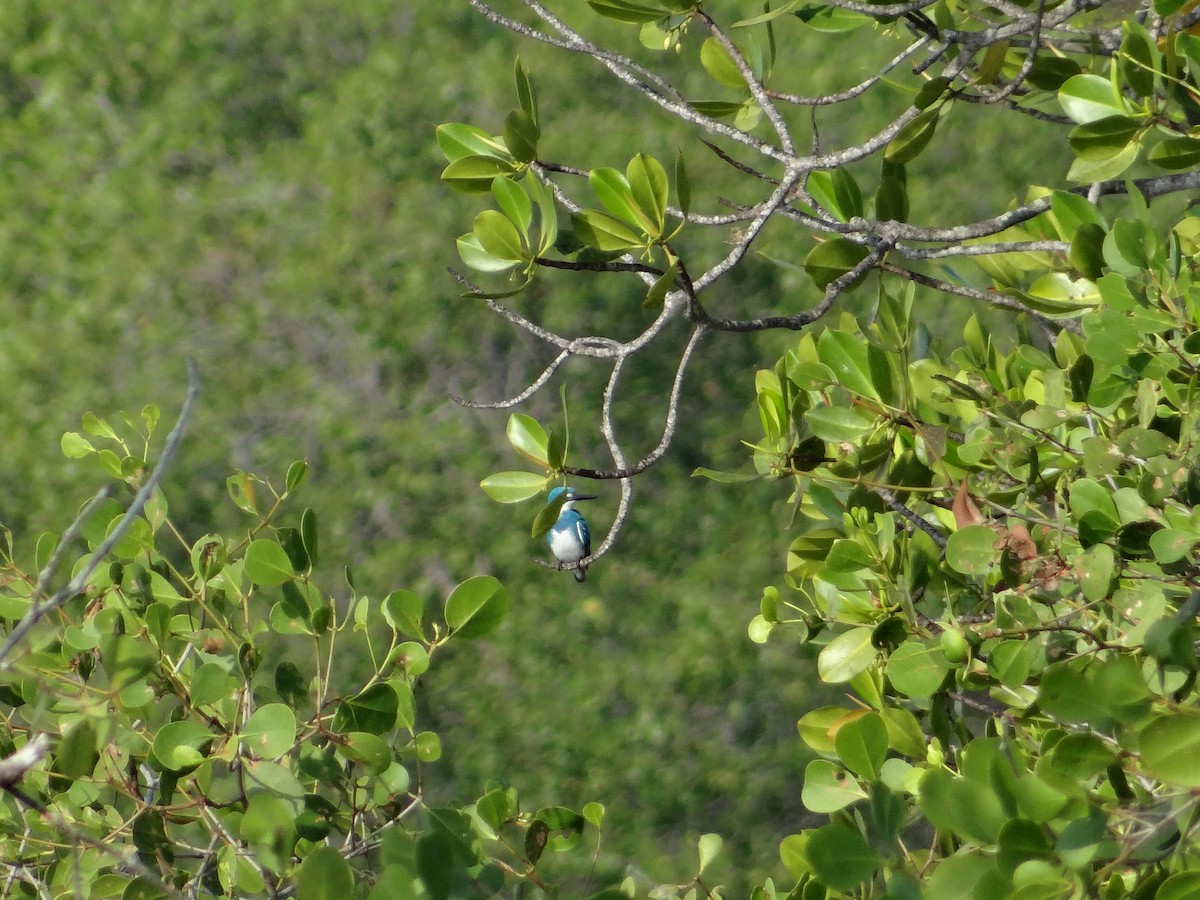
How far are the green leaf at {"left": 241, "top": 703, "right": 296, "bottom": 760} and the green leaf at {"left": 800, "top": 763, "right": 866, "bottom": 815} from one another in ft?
2.06

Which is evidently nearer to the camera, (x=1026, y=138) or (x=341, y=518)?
(x=341, y=518)

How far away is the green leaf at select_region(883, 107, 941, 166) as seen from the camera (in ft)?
5.08

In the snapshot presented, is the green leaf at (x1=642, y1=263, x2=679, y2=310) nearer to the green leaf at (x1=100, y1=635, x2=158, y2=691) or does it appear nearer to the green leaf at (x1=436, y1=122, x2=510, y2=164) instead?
the green leaf at (x1=436, y1=122, x2=510, y2=164)

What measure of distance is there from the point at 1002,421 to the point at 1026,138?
199 inches

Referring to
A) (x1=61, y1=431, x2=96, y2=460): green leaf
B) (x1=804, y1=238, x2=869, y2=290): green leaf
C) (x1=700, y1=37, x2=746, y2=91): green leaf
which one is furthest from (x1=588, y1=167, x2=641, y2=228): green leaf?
(x1=61, y1=431, x2=96, y2=460): green leaf

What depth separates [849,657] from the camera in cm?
148

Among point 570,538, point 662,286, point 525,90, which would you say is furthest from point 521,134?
point 570,538

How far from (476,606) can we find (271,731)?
0.29 m

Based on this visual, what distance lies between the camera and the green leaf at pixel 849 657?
4.84 ft

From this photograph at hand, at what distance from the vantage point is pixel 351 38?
255 inches

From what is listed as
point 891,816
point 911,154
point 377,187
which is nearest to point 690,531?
point 377,187

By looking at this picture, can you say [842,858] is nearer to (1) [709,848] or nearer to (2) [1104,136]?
(1) [709,848]

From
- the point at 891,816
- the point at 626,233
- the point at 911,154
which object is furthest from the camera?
the point at 911,154

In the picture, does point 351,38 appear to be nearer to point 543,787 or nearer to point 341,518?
point 341,518
